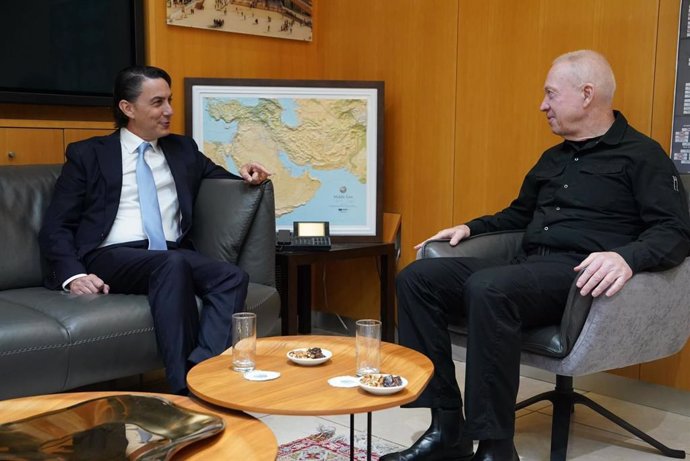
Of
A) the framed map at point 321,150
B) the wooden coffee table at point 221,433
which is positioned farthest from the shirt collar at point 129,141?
the wooden coffee table at point 221,433

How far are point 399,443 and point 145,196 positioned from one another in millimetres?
1324

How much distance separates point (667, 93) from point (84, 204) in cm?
224

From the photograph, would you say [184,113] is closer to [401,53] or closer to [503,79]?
[401,53]

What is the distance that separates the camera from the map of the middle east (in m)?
3.75

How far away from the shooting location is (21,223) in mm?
2924

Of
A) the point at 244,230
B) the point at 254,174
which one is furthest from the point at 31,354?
the point at 254,174

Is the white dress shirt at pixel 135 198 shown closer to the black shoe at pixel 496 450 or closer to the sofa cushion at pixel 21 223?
the sofa cushion at pixel 21 223

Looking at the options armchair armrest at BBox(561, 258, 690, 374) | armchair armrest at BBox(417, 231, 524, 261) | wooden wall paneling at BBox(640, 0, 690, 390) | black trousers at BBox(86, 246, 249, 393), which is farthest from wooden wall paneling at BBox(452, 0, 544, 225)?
black trousers at BBox(86, 246, 249, 393)

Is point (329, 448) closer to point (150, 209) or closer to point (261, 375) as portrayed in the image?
point (261, 375)

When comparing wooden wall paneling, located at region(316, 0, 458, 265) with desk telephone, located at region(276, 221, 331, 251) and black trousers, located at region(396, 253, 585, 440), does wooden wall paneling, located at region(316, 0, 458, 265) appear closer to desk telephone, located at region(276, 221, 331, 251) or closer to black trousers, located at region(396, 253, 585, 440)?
desk telephone, located at region(276, 221, 331, 251)

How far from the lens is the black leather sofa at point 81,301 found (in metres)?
2.33

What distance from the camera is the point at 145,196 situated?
2984mm

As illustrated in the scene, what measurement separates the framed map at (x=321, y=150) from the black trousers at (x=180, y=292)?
960 millimetres

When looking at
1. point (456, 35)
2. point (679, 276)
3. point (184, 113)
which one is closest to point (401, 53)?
point (456, 35)
